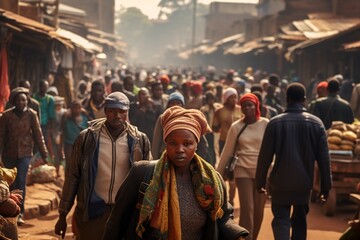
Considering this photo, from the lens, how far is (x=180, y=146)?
14.6 feet

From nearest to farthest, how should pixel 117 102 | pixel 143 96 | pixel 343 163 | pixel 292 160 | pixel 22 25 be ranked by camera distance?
1. pixel 117 102
2. pixel 292 160
3. pixel 343 163
4. pixel 143 96
5. pixel 22 25

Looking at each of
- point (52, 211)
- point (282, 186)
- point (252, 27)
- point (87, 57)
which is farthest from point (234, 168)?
point (252, 27)

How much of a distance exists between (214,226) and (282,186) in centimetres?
Answer: 300

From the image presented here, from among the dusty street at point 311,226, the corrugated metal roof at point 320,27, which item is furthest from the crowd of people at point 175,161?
the corrugated metal roof at point 320,27

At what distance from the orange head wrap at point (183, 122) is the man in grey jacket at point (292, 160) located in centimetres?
287

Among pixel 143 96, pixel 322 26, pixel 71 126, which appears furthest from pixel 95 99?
pixel 322 26

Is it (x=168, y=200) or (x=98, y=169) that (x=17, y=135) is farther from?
(x=168, y=200)

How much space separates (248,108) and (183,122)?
3.90 m

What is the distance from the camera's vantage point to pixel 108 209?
621 cm

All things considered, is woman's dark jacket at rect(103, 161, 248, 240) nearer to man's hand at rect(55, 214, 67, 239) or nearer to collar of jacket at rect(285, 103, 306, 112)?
man's hand at rect(55, 214, 67, 239)

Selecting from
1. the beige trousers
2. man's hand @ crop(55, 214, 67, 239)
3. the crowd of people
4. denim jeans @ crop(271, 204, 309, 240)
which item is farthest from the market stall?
man's hand @ crop(55, 214, 67, 239)

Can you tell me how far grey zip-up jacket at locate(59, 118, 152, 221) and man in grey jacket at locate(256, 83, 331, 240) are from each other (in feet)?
4.94

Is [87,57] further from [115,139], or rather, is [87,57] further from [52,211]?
[115,139]

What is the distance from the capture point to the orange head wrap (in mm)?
4460
